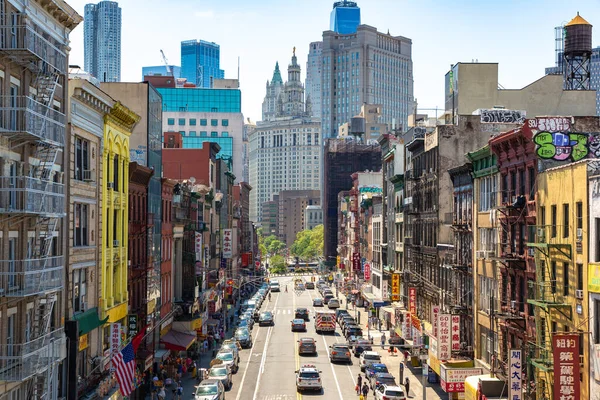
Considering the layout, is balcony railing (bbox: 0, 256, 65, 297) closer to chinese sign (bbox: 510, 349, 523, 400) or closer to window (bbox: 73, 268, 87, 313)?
window (bbox: 73, 268, 87, 313)

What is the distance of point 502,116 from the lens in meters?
60.9

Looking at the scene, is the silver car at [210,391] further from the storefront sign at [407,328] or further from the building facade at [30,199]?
the storefront sign at [407,328]

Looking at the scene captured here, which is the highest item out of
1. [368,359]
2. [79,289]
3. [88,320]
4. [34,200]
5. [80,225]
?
[34,200]

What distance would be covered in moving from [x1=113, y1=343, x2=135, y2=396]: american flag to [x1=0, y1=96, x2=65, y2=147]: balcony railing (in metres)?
13.9

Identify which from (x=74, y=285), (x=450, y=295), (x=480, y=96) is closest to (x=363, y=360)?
(x=450, y=295)

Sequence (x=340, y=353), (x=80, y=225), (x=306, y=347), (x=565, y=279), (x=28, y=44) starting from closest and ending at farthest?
(x=28, y=44)
(x=565, y=279)
(x=80, y=225)
(x=340, y=353)
(x=306, y=347)

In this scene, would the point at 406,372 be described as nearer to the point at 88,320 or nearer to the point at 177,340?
the point at 177,340

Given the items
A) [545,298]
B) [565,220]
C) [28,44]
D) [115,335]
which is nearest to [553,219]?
[565,220]

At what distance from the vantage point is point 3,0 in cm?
2944

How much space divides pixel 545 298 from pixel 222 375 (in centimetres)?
2629

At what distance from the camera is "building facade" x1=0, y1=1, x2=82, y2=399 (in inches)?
1155

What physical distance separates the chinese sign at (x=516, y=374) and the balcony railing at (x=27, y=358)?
795 inches

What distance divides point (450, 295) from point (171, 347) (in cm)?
2158

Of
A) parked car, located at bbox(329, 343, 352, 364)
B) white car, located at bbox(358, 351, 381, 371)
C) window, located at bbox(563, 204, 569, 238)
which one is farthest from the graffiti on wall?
window, located at bbox(563, 204, 569, 238)
